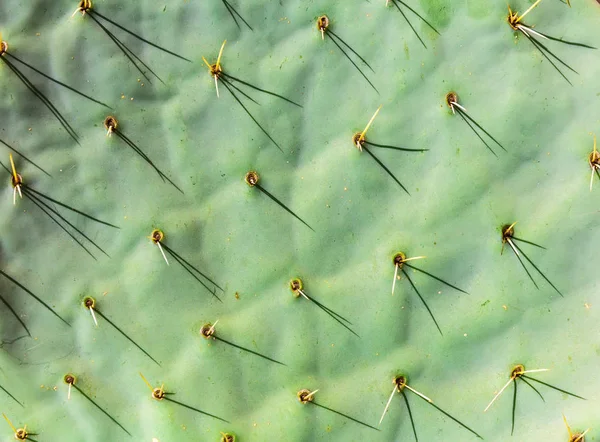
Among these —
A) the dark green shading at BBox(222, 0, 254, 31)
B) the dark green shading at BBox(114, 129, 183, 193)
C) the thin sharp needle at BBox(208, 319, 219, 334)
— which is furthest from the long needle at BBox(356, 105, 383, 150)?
the thin sharp needle at BBox(208, 319, 219, 334)

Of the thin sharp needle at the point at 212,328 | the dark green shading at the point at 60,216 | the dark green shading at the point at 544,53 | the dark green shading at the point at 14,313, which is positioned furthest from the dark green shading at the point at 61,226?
the dark green shading at the point at 544,53

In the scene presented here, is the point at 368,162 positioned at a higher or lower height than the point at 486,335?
higher

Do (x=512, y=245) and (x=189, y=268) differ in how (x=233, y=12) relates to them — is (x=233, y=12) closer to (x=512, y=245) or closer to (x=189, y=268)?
(x=189, y=268)

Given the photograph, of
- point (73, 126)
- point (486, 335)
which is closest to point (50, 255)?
point (73, 126)

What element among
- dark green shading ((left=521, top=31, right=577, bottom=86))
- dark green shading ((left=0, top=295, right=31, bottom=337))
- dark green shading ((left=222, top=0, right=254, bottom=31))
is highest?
dark green shading ((left=521, top=31, right=577, bottom=86))

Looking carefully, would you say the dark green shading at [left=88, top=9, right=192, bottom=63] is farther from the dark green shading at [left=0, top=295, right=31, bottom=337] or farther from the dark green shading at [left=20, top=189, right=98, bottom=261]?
the dark green shading at [left=0, top=295, right=31, bottom=337]

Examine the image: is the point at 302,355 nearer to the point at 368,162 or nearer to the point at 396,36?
the point at 368,162

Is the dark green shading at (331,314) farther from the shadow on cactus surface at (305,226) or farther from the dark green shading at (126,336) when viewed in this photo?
the dark green shading at (126,336)

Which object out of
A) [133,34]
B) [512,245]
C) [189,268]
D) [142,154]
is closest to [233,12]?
[133,34]
